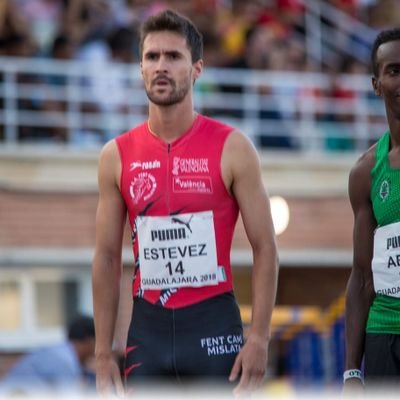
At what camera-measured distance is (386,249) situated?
715 centimetres

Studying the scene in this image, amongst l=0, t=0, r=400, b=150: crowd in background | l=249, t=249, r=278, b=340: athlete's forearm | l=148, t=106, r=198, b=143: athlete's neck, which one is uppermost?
l=0, t=0, r=400, b=150: crowd in background

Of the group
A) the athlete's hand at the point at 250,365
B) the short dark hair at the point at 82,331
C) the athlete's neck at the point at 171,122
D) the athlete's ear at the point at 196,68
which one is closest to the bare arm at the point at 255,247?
the athlete's hand at the point at 250,365

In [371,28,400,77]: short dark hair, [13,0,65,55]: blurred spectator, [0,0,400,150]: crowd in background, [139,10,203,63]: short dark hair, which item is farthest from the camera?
[13,0,65,55]: blurred spectator

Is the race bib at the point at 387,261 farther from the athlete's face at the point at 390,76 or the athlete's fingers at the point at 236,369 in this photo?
the athlete's fingers at the point at 236,369

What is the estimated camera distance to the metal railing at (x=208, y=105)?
1914 centimetres

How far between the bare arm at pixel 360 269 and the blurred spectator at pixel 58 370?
10.1ft

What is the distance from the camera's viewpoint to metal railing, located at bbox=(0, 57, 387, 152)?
1914 centimetres

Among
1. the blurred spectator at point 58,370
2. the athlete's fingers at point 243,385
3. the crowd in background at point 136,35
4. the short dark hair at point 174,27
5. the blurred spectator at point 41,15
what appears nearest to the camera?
the athlete's fingers at point 243,385

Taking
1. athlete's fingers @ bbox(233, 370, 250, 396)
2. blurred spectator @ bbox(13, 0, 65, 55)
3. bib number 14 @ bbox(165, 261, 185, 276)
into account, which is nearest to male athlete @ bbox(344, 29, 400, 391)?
athlete's fingers @ bbox(233, 370, 250, 396)

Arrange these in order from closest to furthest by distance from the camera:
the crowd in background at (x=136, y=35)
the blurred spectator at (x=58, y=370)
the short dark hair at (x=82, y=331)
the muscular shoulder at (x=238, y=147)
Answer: the muscular shoulder at (x=238, y=147), the blurred spectator at (x=58, y=370), the short dark hair at (x=82, y=331), the crowd in background at (x=136, y=35)

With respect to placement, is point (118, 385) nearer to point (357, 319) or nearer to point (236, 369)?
point (236, 369)

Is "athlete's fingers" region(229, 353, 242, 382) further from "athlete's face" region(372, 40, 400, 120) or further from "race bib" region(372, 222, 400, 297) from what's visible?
"athlete's face" region(372, 40, 400, 120)

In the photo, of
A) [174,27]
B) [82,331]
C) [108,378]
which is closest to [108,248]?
[108,378]

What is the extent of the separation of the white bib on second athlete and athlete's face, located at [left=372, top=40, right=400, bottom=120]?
0.95m
